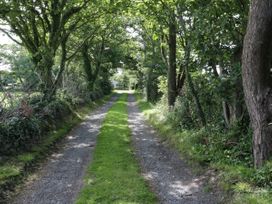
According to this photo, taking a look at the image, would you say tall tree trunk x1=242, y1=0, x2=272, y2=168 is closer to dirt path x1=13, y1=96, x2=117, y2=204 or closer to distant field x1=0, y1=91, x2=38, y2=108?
dirt path x1=13, y1=96, x2=117, y2=204

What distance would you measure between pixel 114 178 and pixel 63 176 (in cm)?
164

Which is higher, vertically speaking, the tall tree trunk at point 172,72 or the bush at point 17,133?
the tall tree trunk at point 172,72

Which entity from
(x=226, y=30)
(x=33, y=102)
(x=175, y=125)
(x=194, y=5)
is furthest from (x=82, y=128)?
(x=226, y=30)

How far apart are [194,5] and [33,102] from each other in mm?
9663

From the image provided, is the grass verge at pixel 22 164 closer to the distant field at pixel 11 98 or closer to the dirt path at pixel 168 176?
the distant field at pixel 11 98

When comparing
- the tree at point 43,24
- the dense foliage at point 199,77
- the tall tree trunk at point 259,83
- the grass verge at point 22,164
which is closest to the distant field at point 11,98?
the dense foliage at point 199,77

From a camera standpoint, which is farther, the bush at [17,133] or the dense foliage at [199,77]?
the bush at [17,133]

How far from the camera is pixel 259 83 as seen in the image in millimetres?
8641

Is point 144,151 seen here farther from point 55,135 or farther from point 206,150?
point 55,135

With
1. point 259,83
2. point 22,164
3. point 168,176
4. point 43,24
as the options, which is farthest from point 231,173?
point 43,24

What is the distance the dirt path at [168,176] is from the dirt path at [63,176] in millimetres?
1960

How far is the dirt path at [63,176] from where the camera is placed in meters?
8.62

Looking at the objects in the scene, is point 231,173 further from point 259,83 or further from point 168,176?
point 259,83

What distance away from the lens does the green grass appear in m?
8.26
